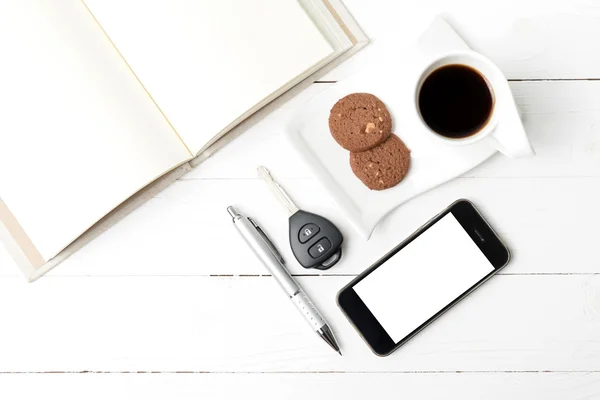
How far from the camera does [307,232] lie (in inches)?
25.0

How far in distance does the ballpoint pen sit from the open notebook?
0.36 feet

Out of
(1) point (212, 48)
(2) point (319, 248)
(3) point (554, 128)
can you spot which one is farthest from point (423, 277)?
(1) point (212, 48)

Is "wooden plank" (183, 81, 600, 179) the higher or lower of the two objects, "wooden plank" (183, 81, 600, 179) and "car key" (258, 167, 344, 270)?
the lower

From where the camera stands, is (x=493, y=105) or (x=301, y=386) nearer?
(x=493, y=105)

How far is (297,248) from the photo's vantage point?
64 cm

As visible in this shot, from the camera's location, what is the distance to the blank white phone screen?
636mm

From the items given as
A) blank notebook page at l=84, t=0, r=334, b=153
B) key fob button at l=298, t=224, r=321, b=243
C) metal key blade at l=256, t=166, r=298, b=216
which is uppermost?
blank notebook page at l=84, t=0, r=334, b=153

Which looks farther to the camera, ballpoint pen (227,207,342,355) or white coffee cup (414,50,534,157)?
ballpoint pen (227,207,342,355)

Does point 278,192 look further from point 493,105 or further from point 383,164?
point 493,105

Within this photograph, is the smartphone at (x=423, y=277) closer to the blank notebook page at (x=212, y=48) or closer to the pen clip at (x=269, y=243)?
the pen clip at (x=269, y=243)

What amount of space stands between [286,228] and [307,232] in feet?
0.10

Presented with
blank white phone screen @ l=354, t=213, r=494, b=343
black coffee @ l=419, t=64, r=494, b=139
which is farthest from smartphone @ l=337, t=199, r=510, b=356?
black coffee @ l=419, t=64, r=494, b=139

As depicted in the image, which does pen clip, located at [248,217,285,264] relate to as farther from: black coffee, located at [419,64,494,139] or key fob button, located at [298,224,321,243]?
black coffee, located at [419,64,494,139]

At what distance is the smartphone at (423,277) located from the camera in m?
0.63
